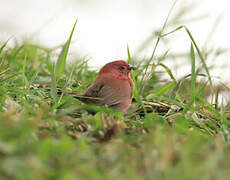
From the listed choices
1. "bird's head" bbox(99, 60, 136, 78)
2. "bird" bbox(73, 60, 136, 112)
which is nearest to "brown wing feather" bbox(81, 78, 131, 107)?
"bird" bbox(73, 60, 136, 112)

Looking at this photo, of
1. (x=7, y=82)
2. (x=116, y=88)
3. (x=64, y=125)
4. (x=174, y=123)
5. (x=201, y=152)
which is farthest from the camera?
(x=116, y=88)

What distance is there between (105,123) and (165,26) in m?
1.45

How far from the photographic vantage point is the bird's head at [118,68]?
4055 millimetres

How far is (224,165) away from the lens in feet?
5.00

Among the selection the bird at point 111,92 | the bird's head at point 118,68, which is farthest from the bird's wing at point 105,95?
the bird's head at point 118,68

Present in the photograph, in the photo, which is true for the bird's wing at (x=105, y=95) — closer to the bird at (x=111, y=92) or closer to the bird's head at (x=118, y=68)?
the bird at (x=111, y=92)

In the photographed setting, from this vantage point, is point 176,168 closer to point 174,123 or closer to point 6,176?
point 6,176

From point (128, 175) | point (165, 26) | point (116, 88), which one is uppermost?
point (165, 26)

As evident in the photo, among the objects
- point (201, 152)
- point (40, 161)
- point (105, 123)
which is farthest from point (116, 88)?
point (40, 161)

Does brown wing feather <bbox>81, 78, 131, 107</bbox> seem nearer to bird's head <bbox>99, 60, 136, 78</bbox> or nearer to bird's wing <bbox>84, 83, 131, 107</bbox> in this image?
bird's wing <bbox>84, 83, 131, 107</bbox>

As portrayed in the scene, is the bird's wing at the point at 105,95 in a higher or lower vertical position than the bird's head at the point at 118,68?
lower

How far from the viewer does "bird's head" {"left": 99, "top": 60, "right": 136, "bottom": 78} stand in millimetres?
4055

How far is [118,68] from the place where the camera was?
13.6 feet

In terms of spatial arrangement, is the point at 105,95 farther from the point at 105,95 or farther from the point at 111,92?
the point at 111,92
